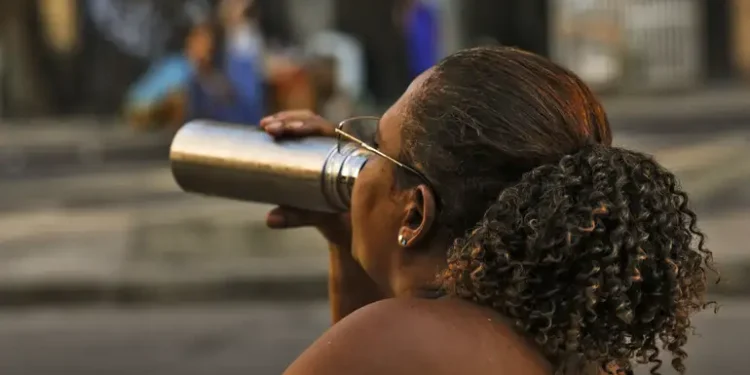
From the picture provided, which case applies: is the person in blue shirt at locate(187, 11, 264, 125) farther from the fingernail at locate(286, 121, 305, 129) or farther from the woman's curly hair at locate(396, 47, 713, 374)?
the woman's curly hair at locate(396, 47, 713, 374)

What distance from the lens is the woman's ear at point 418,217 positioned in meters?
1.25

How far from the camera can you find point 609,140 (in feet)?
4.20

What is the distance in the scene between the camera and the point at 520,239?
1185mm

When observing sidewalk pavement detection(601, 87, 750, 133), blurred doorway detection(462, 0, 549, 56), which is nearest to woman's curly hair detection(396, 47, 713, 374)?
sidewalk pavement detection(601, 87, 750, 133)

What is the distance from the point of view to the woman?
1157mm

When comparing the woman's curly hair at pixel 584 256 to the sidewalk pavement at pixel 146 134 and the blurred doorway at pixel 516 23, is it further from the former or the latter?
the blurred doorway at pixel 516 23

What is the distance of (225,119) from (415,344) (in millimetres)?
10832

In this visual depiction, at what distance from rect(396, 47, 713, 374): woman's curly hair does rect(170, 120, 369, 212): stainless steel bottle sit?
0.23 m

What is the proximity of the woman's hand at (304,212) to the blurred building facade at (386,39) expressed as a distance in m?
12.8

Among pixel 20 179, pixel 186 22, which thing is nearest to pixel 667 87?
pixel 186 22

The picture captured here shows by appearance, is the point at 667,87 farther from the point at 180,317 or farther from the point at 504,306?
the point at 504,306

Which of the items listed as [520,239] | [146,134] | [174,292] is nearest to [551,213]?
[520,239]

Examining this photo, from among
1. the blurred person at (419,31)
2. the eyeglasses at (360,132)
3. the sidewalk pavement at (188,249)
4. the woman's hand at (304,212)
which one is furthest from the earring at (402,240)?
the blurred person at (419,31)

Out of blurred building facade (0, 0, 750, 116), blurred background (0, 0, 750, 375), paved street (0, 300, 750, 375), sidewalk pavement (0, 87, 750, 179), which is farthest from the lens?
blurred building facade (0, 0, 750, 116)
